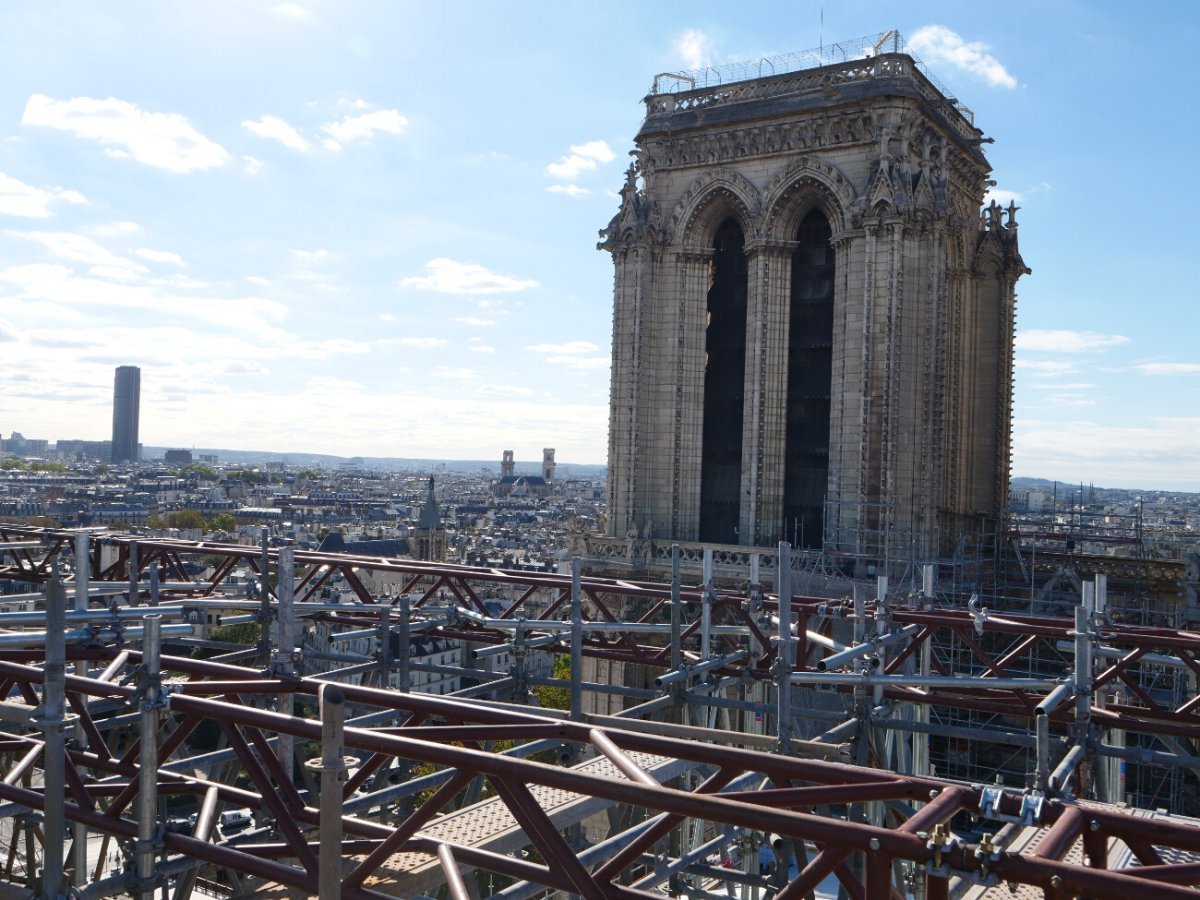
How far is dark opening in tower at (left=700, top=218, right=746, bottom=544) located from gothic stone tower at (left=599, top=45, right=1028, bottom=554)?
0.06 meters

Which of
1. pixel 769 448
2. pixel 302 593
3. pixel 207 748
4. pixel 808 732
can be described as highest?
pixel 769 448

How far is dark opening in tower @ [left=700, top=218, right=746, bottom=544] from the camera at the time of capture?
1401 inches

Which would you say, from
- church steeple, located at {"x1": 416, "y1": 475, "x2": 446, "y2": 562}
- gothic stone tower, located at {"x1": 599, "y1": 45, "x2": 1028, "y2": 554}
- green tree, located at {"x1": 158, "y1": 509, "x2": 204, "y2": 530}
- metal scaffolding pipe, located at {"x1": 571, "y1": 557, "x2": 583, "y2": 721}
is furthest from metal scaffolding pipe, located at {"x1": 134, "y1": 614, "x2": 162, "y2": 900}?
green tree, located at {"x1": 158, "y1": 509, "x2": 204, "y2": 530}

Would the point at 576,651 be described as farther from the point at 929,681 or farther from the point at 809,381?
the point at 809,381

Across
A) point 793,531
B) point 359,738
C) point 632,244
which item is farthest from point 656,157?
point 359,738

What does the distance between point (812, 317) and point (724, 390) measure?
3.61 meters

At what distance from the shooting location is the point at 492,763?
7.03m

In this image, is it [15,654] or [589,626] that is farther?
[589,626]

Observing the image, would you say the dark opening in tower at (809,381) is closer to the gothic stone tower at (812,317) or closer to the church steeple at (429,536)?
the gothic stone tower at (812,317)

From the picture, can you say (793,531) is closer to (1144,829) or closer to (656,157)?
(656,157)

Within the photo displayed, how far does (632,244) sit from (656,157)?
2.85m

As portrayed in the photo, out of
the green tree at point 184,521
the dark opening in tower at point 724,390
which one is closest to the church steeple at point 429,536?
the green tree at point 184,521

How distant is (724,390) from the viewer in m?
35.9

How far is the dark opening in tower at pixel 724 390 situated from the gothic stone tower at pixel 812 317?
0.06 metres
